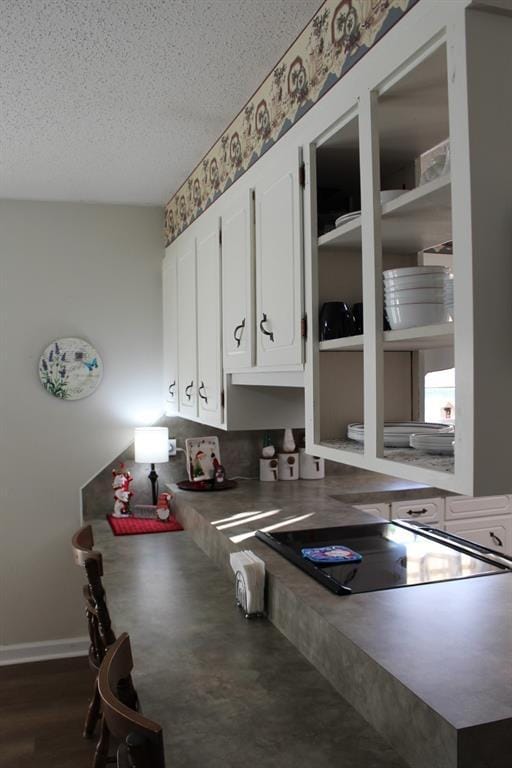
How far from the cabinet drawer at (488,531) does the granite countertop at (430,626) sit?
33.6 inches

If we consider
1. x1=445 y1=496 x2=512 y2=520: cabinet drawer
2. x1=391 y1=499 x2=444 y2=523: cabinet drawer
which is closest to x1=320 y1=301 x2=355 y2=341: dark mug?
x1=391 y1=499 x2=444 y2=523: cabinet drawer

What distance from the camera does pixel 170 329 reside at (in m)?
3.86

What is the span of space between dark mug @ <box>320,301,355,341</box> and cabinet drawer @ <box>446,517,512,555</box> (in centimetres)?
187

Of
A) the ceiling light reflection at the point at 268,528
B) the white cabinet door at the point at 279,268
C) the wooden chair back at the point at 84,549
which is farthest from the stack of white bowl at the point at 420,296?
the wooden chair back at the point at 84,549

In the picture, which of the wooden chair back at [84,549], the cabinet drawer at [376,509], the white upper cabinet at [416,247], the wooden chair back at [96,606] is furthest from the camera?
the cabinet drawer at [376,509]

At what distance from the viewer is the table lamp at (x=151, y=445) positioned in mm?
3684

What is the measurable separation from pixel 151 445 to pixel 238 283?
4.61ft

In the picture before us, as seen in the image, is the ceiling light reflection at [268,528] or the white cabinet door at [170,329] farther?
the white cabinet door at [170,329]

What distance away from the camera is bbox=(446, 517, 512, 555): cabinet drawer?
3416mm

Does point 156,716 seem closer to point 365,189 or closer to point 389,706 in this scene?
point 389,706

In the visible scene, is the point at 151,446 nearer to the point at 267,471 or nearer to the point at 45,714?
the point at 267,471

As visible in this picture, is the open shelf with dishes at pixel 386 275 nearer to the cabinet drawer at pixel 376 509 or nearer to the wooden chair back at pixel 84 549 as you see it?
the wooden chair back at pixel 84 549

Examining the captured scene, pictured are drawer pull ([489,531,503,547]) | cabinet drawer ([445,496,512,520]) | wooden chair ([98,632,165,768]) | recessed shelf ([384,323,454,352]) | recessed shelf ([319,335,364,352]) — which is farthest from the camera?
drawer pull ([489,531,503,547])

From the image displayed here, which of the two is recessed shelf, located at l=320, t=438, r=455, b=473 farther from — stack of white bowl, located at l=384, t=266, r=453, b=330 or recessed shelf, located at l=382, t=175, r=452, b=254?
recessed shelf, located at l=382, t=175, r=452, b=254
